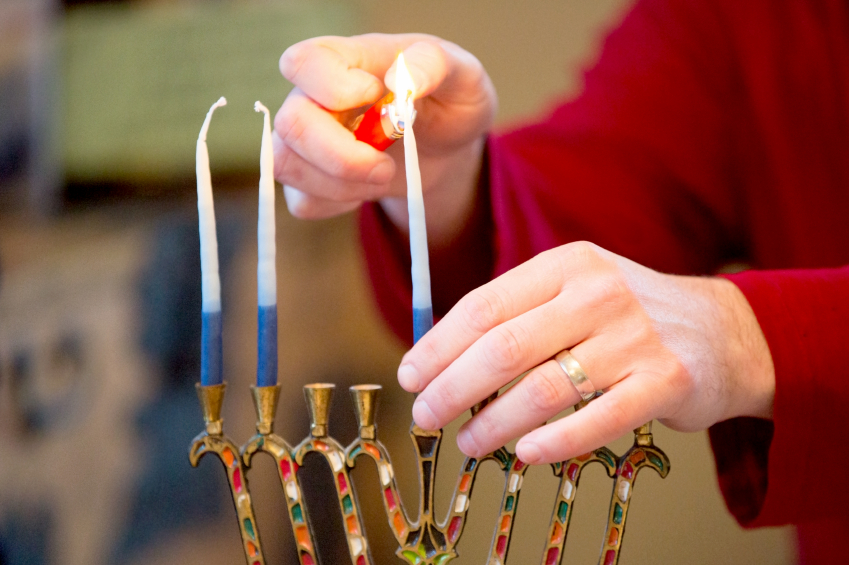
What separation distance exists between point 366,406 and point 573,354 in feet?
0.40

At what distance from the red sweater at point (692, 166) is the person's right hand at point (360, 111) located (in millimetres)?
52

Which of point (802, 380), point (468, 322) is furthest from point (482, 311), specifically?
point (802, 380)

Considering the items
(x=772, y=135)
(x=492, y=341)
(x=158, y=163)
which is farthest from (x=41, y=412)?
(x=772, y=135)

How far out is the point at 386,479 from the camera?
369 mm

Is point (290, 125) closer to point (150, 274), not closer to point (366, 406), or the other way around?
point (366, 406)

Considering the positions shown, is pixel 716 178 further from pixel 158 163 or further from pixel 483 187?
pixel 158 163

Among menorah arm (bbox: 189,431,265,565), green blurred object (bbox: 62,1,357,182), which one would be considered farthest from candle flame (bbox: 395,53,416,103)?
green blurred object (bbox: 62,1,357,182)

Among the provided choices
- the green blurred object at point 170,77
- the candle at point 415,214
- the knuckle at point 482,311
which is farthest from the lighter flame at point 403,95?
the green blurred object at point 170,77

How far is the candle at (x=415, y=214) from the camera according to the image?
Answer: 31cm

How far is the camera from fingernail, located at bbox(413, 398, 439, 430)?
0.35 m

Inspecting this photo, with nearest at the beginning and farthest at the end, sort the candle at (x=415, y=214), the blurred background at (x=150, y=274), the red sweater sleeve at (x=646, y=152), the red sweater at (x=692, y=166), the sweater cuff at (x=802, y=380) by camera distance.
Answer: the candle at (x=415, y=214), the sweater cuff at (x=802, y=380), the red sweater at (x=692, y=166), the red sweater sleeve at (x=646, y=152), the blurred background at (x=150, y=274)

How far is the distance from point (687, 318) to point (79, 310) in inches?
40.6

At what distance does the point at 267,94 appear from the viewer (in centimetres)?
102

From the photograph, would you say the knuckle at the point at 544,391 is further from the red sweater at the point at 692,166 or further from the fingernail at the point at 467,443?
the red sweater at the point at 692,166
